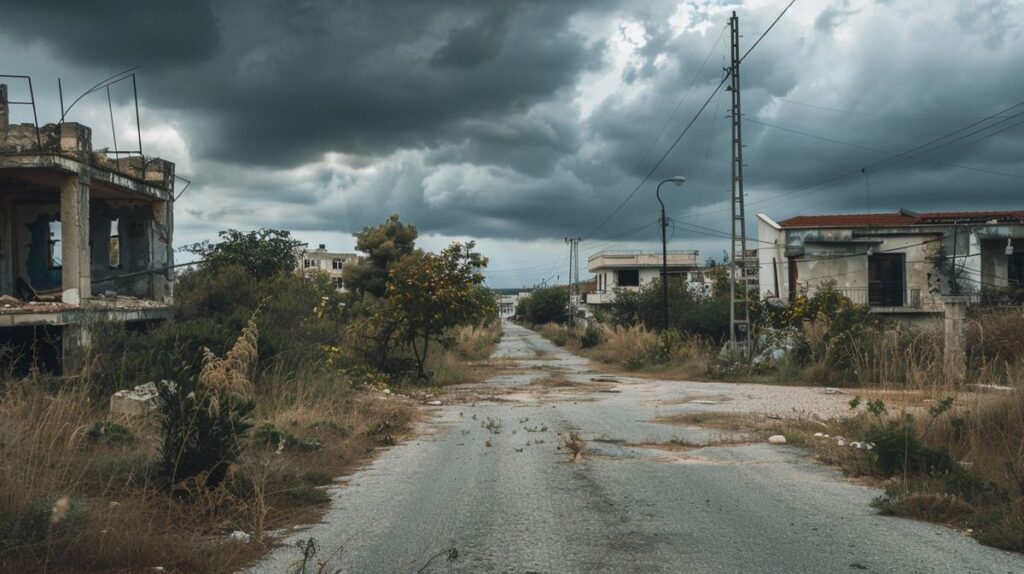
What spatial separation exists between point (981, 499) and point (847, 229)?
36291mm

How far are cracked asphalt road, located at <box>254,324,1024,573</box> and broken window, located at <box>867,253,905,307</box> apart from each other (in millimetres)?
32913

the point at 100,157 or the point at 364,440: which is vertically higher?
the point at 100,157

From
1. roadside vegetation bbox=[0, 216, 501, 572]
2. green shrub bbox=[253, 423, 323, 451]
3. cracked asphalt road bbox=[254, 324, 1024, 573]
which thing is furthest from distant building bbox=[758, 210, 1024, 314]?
green shrub bbox=[253, 423, 323, 451]

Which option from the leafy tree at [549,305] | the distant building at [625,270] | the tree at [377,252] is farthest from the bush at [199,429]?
the leafy tree at [549,305]

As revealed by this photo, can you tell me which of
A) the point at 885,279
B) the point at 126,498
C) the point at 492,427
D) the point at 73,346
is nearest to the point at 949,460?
the point at 492,427

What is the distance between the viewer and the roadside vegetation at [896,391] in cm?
729

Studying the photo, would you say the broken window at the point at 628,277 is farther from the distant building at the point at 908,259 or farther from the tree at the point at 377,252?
the distant building at the point at 908,259

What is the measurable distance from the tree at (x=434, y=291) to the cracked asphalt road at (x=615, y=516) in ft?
39.4

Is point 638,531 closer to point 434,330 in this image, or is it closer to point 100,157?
point 100,157

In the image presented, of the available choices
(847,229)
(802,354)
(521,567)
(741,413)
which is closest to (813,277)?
(847,229)

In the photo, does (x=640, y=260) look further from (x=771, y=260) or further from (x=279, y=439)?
(x=279, y=439)

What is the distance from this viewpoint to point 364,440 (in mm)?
11773

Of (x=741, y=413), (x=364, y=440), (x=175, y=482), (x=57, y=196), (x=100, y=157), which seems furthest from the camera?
(x=57, y=196)

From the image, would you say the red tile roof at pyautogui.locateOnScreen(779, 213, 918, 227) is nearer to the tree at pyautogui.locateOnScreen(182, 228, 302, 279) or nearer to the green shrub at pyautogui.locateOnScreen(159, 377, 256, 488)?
the tree at pyautogui.locateOnScreen(182, 228, 302, 279)
